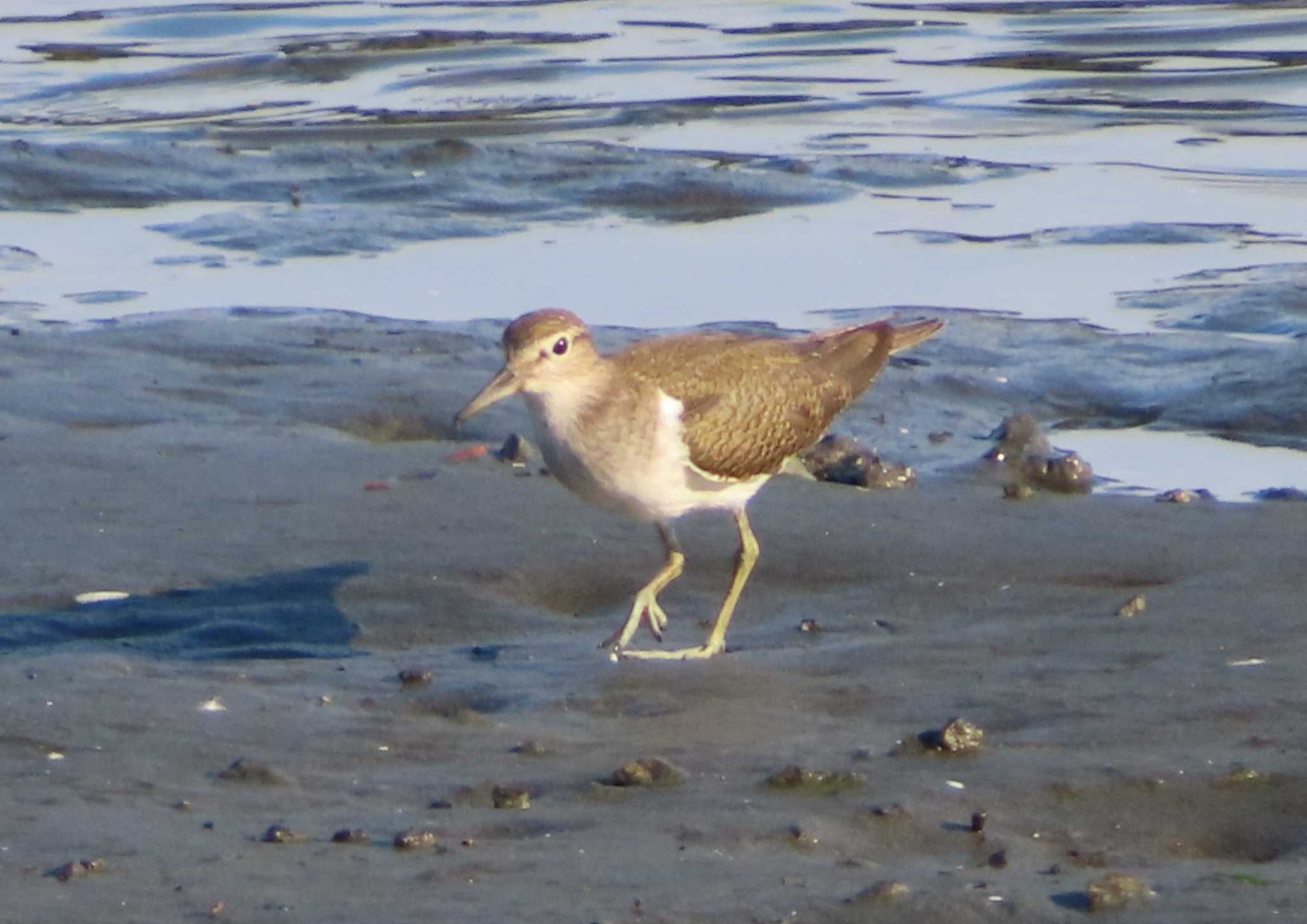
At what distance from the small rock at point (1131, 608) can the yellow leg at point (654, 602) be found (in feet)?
4.01

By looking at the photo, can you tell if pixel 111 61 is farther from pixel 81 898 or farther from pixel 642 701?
pixel 81 898

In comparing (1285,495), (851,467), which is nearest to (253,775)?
(851,467)

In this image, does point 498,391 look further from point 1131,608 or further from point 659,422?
point 1131,608

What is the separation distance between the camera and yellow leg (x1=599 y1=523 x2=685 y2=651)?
18.8ft

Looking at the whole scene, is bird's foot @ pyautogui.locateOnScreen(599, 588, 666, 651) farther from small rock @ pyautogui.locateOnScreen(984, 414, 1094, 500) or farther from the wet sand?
small rock @ pyautogui.locateOnScreen(984, 414, 1094, 500)

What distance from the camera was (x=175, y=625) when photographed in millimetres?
5977

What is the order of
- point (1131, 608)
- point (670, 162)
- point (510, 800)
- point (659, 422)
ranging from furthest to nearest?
point (670, 162), point (659, 422), point (1131, 608), point (510, 800)

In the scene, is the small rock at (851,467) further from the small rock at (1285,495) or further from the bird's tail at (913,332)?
the small rock at (1285,495)

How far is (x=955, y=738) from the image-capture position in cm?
462

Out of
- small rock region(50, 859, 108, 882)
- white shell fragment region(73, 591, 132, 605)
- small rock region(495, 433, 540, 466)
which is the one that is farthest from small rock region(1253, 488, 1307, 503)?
small rock region(50, 859, 108, 882)

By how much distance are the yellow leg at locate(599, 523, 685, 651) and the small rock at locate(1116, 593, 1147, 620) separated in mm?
1224

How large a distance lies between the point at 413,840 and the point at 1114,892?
1.27 meters

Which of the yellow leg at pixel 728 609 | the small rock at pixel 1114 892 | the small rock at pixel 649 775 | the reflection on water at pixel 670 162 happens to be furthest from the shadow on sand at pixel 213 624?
the reflection on water at pixel 670 162

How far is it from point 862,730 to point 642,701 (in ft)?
1.97
